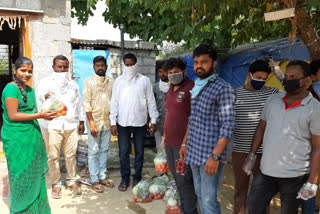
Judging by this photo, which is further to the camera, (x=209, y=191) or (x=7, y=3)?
(x=7, y=3)

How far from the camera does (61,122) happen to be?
4.28m

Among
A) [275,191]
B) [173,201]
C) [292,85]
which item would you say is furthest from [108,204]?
[292,85]

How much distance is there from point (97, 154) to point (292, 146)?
312 cm

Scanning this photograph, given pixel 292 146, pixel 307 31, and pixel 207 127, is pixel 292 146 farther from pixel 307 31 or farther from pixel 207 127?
pixel 307 31

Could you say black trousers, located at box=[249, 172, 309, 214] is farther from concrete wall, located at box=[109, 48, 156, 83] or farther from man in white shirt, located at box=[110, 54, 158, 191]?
concrete wall, located at box=[109, 48, 156, 83]

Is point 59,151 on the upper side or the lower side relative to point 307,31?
lower

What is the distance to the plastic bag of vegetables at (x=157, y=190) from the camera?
13.9 ft

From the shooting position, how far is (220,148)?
2402 mm

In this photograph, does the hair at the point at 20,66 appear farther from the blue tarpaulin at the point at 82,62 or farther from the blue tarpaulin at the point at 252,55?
the blue tarpaulin at the point at 82,62

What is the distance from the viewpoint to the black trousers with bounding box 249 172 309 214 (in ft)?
7.77

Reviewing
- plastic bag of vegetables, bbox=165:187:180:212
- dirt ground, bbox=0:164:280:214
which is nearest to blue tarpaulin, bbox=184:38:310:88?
dirt ground, bbox=0:164:280:214

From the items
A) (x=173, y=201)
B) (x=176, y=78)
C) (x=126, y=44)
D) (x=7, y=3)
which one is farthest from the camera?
(x=126, y=44)

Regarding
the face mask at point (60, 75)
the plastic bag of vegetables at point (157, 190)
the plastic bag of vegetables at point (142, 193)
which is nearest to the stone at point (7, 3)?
the face mask at point (60, 75)

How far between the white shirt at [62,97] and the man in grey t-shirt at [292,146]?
9.35ft
